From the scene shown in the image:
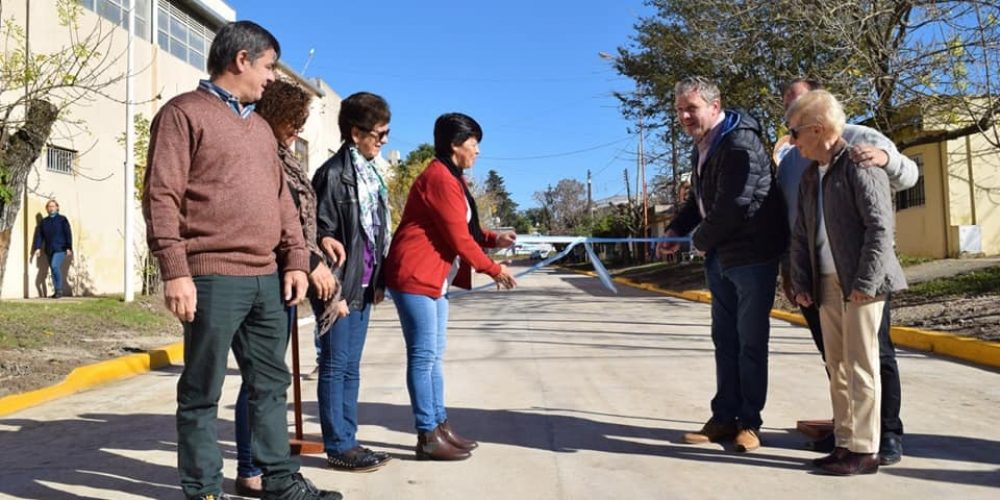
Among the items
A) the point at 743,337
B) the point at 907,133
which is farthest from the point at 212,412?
the point at 907,133

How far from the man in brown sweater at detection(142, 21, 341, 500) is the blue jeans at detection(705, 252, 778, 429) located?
229 cm

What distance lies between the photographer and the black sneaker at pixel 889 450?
3.82 meters

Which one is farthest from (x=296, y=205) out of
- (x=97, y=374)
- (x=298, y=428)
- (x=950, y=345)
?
(x=950, y=345)

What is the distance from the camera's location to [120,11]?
1839 cm

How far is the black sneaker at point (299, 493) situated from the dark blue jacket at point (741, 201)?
2.27 m

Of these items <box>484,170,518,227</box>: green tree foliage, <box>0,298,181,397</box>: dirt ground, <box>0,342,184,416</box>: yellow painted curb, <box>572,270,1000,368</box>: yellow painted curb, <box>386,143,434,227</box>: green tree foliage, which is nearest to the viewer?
<box>0,342,184,416</box>: yellow painted curb

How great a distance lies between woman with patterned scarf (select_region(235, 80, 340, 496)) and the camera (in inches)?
138

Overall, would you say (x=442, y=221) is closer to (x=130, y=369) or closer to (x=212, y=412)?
(x=212, y=412)

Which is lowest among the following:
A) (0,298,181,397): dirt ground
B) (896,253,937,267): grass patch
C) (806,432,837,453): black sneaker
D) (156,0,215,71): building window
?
(806,432,837,453): black sneaker

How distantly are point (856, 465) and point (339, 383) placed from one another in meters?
2.45

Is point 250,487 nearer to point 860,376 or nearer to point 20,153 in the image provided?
point 860,376

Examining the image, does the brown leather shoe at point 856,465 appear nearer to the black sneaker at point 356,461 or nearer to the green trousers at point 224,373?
the black sneaker at point 356,461

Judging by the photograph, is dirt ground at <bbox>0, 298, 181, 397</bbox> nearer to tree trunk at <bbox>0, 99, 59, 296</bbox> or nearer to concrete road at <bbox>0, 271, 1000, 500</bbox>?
concrete road at <bbox>0, 271, 1000, 500</bbox>

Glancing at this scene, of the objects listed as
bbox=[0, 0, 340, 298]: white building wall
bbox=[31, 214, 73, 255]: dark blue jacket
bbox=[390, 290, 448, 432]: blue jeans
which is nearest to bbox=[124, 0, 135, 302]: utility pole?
bbox=[0, 0, 340, 298]: white building wall
